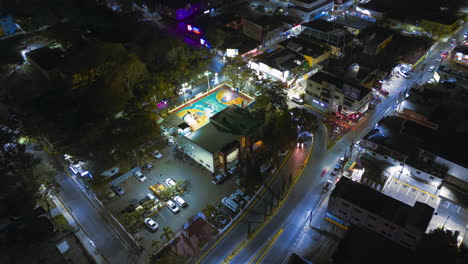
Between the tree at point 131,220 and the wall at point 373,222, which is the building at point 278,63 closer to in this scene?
the wall at point 373,222

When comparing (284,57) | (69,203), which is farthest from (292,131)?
(69,203)

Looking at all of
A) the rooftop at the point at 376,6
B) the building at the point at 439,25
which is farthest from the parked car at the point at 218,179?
the rooftop at the point at 376,6

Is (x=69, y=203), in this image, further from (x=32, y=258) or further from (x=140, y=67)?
(x=140, y=67)

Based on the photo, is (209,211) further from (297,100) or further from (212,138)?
(297,100)

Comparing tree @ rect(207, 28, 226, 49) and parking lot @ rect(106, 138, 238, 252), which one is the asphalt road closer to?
parking lot @ rect(106, 138, 238, 252)

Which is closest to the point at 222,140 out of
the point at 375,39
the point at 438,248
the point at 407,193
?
the point at 407,193

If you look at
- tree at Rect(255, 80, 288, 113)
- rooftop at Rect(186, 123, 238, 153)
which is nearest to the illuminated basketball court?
tree at Rect(255, 80, 288, 113)
